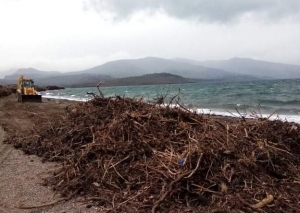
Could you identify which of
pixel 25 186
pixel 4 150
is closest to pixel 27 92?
pixel 4 150

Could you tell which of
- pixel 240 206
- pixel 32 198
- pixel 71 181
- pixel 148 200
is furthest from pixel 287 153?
pixel 32 198

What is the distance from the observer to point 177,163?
516 cm

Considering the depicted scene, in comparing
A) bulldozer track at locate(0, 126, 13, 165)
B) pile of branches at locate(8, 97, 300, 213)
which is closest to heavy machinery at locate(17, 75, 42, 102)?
bulldozer track at locate(0, 126, 13, 165)

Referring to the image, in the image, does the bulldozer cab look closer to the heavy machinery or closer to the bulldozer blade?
the heavy machinery

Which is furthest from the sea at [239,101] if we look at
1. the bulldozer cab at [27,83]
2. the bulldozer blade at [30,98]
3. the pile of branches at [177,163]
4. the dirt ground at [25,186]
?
the bulldozer cab at [27,83]

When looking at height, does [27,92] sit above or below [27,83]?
below

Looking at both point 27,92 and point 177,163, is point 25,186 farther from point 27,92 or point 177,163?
point 27,92

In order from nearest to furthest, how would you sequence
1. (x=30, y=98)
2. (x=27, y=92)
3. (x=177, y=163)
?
(x=177, y=163) < (x=30, y=98) < (x=27, y=92)

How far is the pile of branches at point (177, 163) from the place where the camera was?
182 inches

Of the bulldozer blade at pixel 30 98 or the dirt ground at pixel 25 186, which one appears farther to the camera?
the bulldozer blade at pixel 30 98

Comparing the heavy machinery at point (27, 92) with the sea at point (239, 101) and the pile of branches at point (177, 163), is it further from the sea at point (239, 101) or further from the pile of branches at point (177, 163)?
the pile of branches at point (177, 163)

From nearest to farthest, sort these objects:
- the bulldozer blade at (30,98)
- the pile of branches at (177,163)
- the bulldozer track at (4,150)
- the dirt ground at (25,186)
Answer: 1. the pile of branches at (177,163)
2. the dirt ground at (25,186)
3. the bulldozer track at (4,150)
4. the bulldozer blade at (30,98)

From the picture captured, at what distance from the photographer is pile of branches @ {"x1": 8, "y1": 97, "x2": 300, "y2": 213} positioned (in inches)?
182

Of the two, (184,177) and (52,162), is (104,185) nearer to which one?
(184,177)
